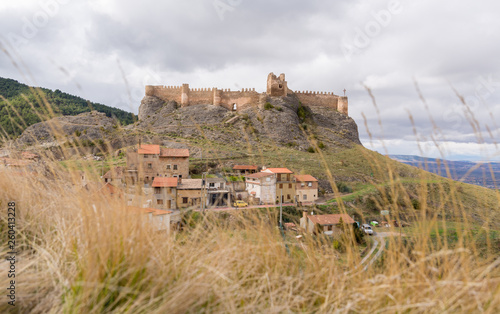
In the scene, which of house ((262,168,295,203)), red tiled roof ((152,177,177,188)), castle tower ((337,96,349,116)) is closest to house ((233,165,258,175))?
house ((262,168,295,203))

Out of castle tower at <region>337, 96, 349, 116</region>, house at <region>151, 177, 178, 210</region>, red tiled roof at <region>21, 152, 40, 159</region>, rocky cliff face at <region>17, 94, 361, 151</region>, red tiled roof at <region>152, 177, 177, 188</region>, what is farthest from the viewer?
castle tower at <region>337, 96, 349, 116</region>

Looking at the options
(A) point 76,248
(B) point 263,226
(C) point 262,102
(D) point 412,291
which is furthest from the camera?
(C) point 262,102

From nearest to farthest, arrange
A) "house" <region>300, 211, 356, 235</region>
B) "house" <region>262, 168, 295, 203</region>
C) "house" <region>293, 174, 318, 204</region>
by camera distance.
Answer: "house" <region>300, 211, 356, 235</region>, "house" <region>262, 168, 295, 203</region>, "house" <region>293, 174, 318, 204</region>

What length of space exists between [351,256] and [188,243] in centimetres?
132

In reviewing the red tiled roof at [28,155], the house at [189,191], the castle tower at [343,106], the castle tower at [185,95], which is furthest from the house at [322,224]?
the castle tower at [343,106]

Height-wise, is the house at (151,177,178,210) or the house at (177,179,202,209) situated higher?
the house at (151,177,178,210)

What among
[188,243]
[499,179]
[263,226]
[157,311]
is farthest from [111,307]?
[499,179]

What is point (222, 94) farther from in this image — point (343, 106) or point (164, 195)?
point (164, 195)

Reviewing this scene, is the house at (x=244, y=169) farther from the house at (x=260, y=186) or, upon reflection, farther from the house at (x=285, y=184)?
the house at (x=285, y=184)

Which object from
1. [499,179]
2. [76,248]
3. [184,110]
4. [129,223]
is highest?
[184,110]

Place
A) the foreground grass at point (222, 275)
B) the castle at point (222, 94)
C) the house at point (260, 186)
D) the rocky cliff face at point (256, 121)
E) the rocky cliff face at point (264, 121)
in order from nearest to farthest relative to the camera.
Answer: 1. the foreground grass at point (222, 275)
2. the house at point (260, 186)
3. the rocky cliff face at point (256, 121)
4. the rocky cliff face at point (264, 121)
5. the castle at point (222, 94)

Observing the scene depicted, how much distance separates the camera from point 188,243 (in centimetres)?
236

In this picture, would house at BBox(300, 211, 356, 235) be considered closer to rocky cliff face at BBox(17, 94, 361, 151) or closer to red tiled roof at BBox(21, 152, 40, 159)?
red tiled roof at BBox(21, 152, 40, 159)

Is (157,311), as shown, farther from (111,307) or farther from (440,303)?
(440,303)
